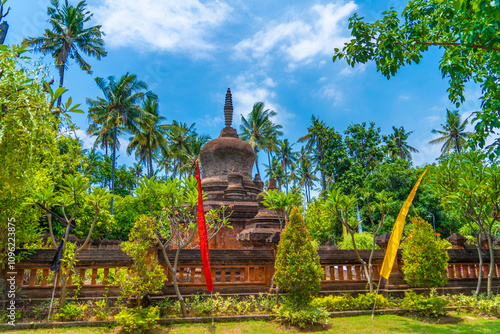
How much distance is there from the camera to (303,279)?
290 inches

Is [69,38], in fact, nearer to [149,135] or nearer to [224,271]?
[149,135]

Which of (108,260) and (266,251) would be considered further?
(266,251)

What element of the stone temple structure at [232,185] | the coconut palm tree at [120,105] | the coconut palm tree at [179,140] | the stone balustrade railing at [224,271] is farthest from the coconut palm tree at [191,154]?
the stone balustrade railing at [224,271]

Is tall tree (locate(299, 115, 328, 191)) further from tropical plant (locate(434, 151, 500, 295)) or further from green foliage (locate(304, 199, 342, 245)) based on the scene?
tropical plant (locate(434, 151, 500, 295))

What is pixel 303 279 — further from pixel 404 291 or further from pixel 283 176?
pixel 283 176

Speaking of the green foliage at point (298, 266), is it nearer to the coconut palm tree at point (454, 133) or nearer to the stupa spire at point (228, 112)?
the stupa spire at point (228, 112)

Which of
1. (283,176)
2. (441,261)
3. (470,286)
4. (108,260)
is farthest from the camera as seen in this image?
(283,176)

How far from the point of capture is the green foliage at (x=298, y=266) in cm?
736

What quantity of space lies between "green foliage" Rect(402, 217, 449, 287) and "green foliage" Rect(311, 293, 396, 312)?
3.46 ft

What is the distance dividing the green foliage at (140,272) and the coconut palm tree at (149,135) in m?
26.9

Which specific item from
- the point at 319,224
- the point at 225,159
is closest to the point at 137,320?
the point at 225,159

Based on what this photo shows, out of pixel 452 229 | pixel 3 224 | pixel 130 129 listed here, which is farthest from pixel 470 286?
pixel 130 129

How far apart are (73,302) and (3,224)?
217 cm

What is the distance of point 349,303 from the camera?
8.29 meters
